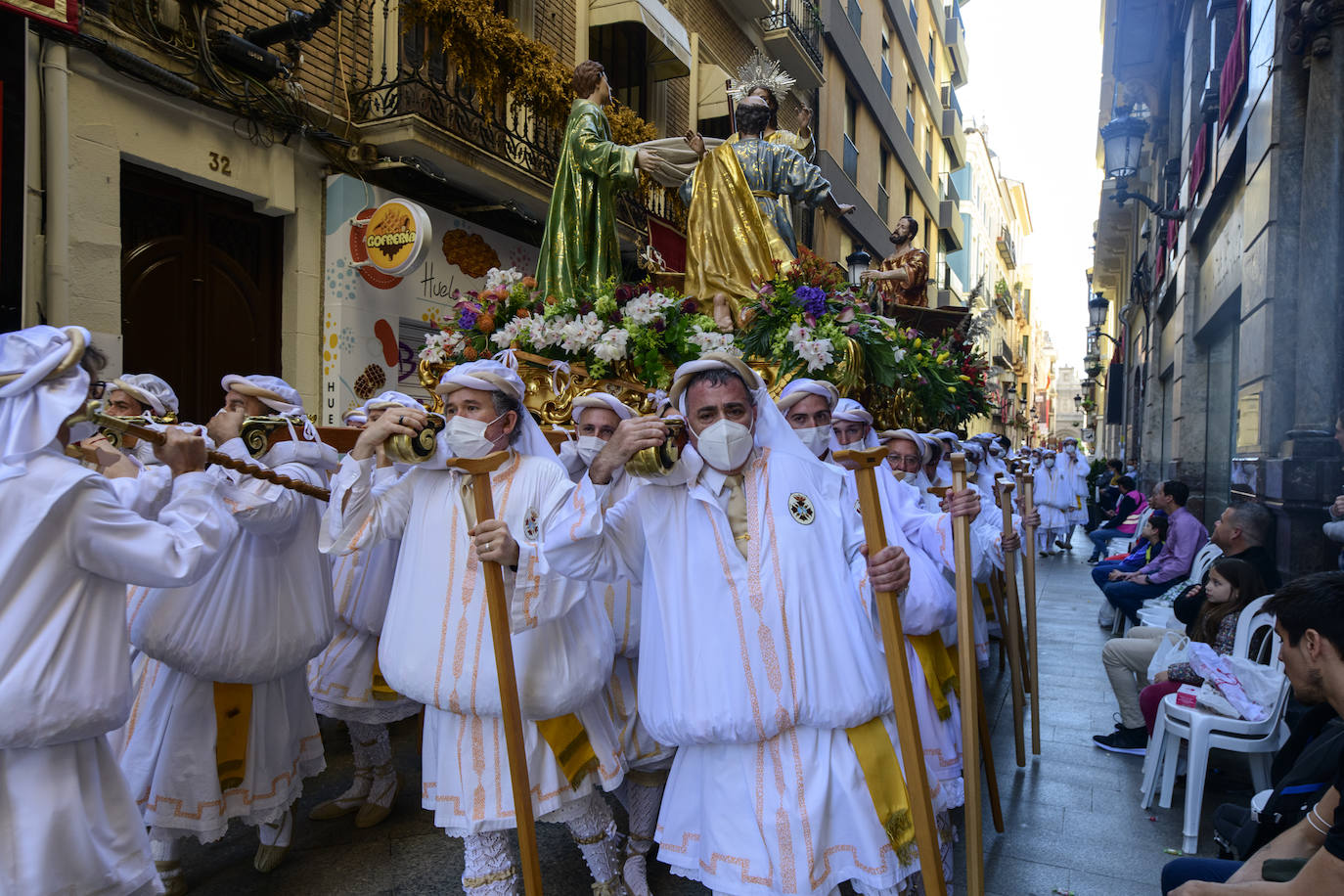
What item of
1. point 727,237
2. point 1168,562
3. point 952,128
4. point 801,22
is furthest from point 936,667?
point 952,128

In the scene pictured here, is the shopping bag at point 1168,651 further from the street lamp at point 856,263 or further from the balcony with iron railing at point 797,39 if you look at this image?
the balcony with iron railing at point 797,39

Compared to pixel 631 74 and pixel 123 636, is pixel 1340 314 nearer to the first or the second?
pixel 123 636

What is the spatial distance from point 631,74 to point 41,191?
9875 millimetres

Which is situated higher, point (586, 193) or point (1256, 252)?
point (586, 193)

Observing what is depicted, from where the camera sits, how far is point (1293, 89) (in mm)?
6355

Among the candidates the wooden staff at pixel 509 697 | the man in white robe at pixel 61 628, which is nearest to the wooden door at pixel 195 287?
the man in white robe at pixel 61 628

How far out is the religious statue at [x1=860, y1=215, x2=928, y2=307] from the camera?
786 cm

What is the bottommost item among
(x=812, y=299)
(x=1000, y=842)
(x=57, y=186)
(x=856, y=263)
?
(x=1000, y=842)

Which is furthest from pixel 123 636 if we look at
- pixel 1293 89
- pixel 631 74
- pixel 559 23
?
pixel 631 74

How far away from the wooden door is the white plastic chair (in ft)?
23.8

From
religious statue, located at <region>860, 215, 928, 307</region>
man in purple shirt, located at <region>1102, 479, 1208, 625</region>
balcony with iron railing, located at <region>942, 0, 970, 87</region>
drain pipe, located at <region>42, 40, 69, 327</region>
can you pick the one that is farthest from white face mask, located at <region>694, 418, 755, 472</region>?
balcony with iron railing, located at <region>942, 0, 970, 87</region>

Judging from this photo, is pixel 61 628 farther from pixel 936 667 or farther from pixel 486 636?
pixel 936 667

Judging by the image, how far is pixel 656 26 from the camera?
40.5 ft

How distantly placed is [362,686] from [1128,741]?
15.2ft
